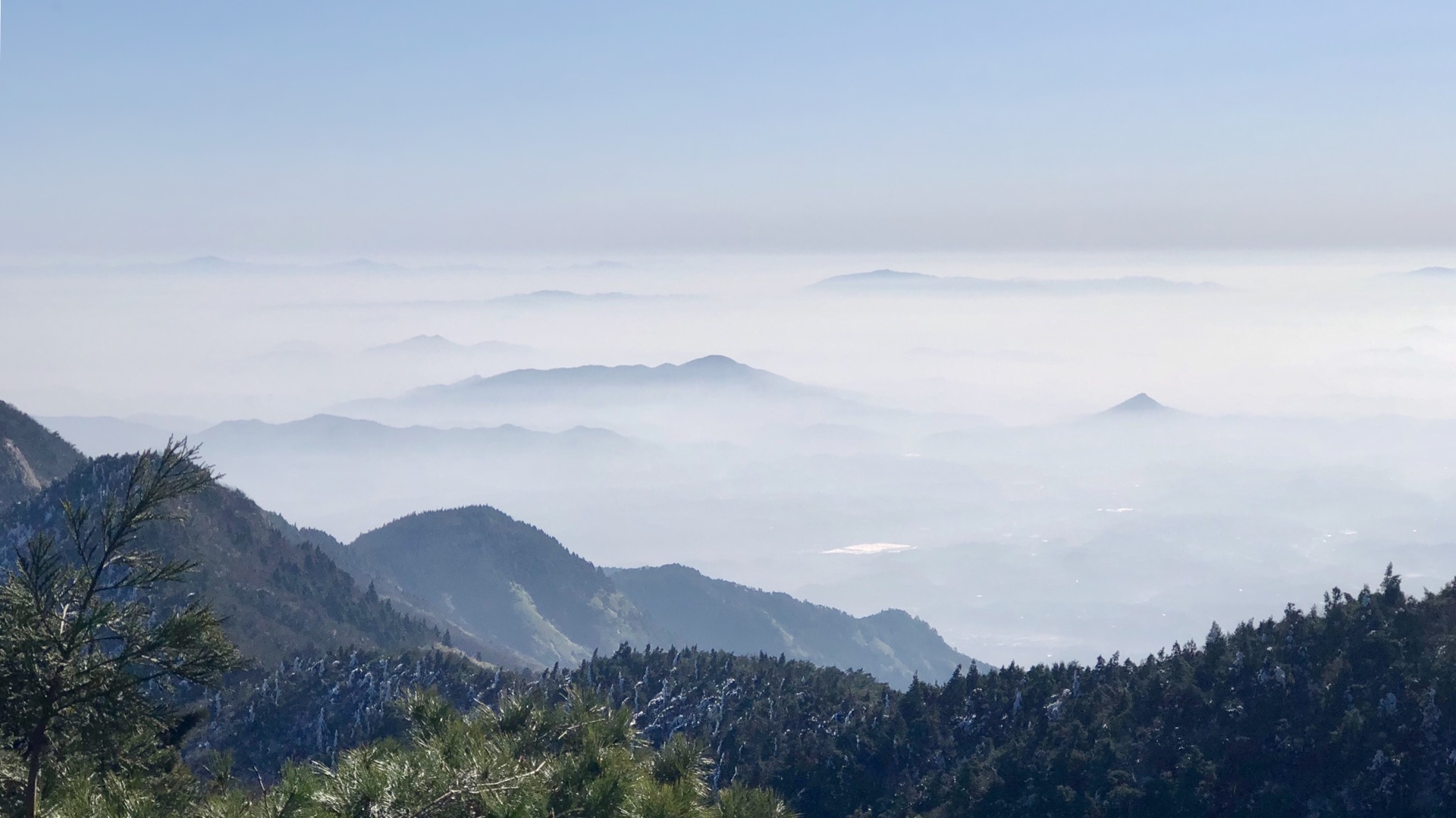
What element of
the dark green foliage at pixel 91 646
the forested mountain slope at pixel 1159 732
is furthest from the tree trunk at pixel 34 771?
the forested mountain slope at pixel 1159 732

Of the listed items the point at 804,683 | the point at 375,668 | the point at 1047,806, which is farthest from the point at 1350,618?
the point at 375,668

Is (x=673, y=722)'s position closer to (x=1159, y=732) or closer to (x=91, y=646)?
(x=1159, y=732)

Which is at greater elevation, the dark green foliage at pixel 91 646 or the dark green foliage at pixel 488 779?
the dark green foliage at pixel 91 646

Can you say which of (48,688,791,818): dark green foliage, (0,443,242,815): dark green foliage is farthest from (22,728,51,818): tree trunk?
(48,688,791,818): dark green foliage

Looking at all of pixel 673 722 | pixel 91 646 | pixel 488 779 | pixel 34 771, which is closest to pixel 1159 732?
pixel 673 722

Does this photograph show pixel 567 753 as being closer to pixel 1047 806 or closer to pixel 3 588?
pixel 3 588

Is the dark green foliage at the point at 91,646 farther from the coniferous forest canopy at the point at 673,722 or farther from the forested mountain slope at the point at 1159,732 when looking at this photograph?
the forested mountain slope at the point at 1159,732
